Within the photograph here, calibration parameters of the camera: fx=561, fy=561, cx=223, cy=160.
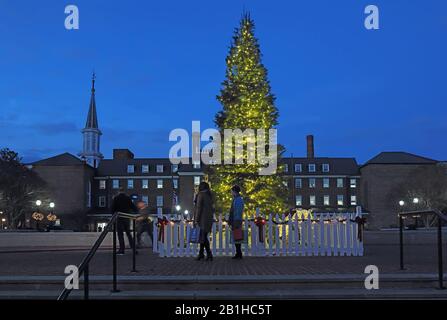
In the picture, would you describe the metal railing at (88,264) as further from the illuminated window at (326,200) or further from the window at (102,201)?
the window at (102,201)

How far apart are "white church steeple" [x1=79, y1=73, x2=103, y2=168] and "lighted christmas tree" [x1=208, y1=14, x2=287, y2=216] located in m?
92.3

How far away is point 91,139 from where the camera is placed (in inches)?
4437

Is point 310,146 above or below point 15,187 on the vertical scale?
above

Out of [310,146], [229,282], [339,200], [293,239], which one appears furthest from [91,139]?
[229,282]

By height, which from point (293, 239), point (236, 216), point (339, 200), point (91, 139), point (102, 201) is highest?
point (91, 139)

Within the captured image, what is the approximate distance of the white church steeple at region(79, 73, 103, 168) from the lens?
111125 millimetres

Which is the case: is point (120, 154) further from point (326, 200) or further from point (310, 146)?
point (326, 200)

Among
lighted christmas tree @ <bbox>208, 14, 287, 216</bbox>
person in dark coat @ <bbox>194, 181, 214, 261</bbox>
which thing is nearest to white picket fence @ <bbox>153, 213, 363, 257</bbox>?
person in dark coat @ <bbox>194, 181, 214, 261</bbox>

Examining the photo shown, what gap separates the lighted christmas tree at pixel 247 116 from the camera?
1956 centimetres

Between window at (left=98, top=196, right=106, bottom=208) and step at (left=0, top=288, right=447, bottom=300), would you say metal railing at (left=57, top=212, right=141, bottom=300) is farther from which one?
window at (left=98, top=196, right=106, bottom=208)

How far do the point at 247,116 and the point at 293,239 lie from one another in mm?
5758
